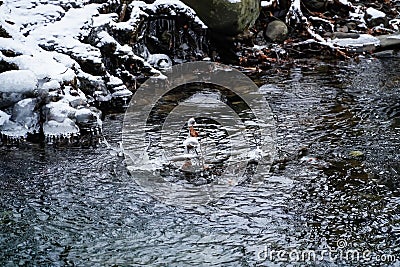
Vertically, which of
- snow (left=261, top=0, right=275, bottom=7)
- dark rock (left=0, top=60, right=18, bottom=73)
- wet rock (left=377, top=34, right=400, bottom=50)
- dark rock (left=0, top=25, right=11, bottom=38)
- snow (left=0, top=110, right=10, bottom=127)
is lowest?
snow (left=0, top=110, right=10, bottom=127)

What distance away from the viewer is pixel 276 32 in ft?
37.7

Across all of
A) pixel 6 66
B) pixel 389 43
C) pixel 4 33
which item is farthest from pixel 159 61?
pixel 389 43

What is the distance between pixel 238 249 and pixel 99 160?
7.71 ft

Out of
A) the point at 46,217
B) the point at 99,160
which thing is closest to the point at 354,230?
the point at 46,217

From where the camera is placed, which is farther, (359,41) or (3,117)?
(359,41)

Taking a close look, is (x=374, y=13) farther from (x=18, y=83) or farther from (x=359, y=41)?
(x=18, y=83)

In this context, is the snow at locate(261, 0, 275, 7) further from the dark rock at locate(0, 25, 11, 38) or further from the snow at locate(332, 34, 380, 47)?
the dark rock at locate(0, 25, 11, 38)

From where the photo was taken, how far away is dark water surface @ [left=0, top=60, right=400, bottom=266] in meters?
3.93

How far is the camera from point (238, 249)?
3.98 m

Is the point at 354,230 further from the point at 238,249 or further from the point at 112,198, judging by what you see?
the point at 112,198

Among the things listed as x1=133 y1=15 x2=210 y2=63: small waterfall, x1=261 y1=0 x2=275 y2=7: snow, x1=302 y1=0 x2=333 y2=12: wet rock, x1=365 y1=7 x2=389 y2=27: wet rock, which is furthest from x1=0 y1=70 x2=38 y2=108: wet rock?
x1=365 y1=7 x2=389 y2=27: wet rock

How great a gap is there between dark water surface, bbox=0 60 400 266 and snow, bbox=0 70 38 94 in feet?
2.61

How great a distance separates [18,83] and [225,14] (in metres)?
4.44

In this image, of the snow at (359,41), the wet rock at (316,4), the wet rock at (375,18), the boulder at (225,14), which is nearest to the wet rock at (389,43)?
the snow at (359,41)
